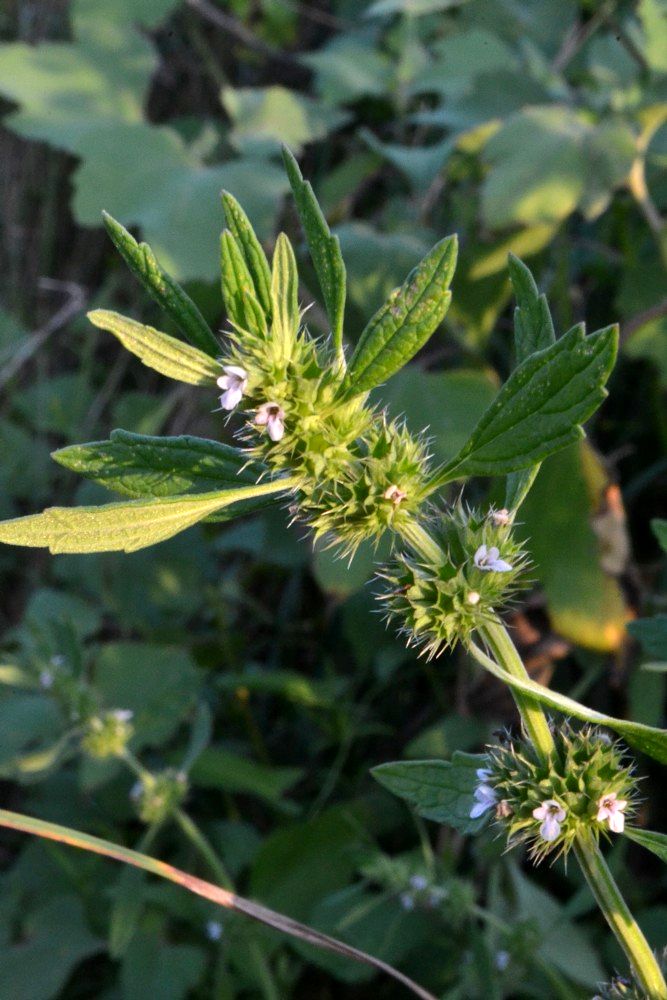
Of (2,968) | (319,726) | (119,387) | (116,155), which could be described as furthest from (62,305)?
(2,968)

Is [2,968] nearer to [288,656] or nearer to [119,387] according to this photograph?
[288,656]

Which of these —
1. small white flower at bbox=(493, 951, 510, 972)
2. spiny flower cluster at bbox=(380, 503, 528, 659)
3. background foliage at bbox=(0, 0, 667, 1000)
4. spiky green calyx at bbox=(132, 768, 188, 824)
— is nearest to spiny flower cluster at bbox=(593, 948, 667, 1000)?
spiny flower cluster at bbox=(380, 503, 528, 659)

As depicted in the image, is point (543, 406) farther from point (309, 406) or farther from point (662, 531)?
point (662, 531)

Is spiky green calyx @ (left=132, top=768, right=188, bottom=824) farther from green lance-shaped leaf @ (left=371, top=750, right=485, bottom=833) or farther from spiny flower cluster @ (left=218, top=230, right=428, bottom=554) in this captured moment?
spiny flower cluster @ (left=218, top=230, right=428, bottom=554)

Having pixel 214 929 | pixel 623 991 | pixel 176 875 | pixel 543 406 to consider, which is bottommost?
pixel 214 929

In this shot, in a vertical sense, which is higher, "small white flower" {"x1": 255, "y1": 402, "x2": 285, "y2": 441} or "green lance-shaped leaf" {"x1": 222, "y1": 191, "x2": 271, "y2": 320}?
"green lance-shaped leaf" {"x1": 222, "y1": 191, "x2": 271, "y2": 320}

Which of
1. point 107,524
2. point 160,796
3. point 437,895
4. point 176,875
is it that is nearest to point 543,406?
point 107,524
